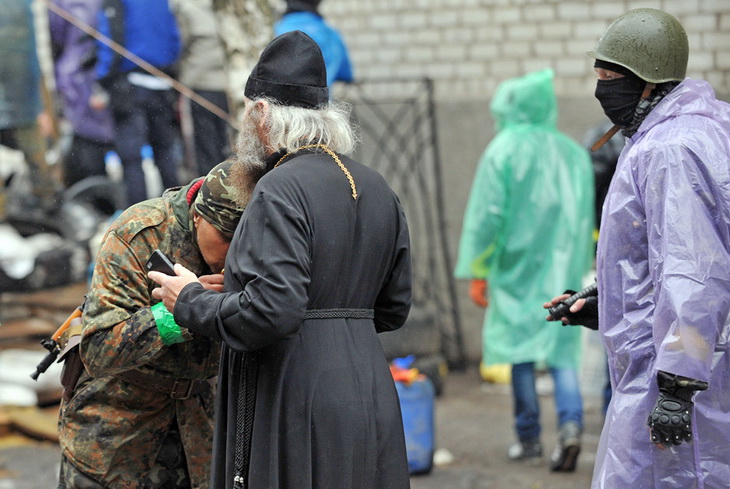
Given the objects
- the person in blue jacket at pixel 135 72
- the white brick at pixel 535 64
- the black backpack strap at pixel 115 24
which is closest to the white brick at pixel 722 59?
the white brick at pixel 535 64

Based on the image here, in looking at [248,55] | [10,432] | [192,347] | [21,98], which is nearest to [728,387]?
[192,347]

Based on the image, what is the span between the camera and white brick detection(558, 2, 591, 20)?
8.04 meters

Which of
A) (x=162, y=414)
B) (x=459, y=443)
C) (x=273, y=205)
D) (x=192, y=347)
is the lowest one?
(x=459, y=443)

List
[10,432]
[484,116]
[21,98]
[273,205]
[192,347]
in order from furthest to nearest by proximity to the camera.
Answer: [484,116] < [21,98] < [10,432] < [192,347] < [273,205]

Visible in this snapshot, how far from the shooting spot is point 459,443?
Answer: 21.1 feet

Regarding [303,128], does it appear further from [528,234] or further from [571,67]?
[571,67]

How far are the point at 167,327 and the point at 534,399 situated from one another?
3.43 metres

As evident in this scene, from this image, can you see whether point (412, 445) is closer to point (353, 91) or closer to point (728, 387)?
point (728, 387)

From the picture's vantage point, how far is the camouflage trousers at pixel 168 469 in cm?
315

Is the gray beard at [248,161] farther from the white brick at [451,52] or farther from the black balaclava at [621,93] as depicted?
the white brick at [451,52]

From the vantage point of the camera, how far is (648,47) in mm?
3088

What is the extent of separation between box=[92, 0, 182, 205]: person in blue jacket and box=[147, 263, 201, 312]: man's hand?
4793 mm

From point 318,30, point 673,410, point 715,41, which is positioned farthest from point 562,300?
point 715,41

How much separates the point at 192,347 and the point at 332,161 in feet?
2.45
